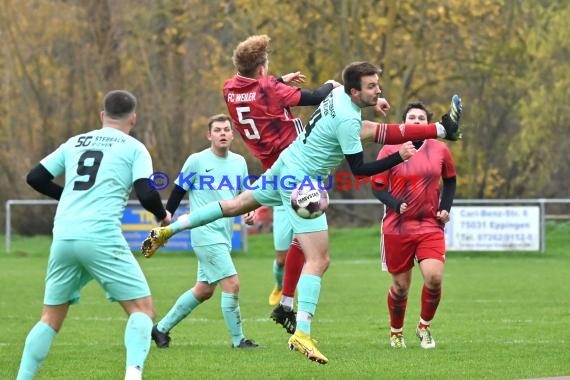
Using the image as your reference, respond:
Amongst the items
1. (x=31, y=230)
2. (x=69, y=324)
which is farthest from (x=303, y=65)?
(x=69, y=324)

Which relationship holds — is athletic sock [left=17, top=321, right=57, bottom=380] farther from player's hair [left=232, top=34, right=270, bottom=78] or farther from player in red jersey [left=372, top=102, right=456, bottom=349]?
player in red jersey [left=372, top=102, right=456, bottom=349]

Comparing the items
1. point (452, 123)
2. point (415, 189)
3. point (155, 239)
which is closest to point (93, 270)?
point (155, 239)

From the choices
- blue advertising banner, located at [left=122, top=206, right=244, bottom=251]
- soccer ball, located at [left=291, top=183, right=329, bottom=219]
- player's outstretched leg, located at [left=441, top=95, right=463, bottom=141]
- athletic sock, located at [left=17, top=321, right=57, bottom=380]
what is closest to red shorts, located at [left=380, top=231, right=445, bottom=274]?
player's outstretched leg, located at [left=441, top=95, right=463, bottom=141]

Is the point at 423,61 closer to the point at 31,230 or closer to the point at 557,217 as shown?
the point at 557,217

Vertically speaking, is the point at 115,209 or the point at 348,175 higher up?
the point at 115,209

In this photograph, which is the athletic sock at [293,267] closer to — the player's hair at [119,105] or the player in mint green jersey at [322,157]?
the player in mint green jersey at [322,157]

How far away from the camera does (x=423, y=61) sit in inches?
1217

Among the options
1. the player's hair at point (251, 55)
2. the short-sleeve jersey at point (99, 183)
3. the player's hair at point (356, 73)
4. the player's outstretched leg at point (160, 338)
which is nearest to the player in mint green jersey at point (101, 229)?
the short-sleeve jersey at point (99, 183)

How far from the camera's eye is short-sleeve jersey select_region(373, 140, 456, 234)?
10.3 metres

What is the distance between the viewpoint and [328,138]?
873cm

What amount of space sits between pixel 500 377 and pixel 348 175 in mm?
23081

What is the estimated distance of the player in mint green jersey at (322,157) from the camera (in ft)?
28.2

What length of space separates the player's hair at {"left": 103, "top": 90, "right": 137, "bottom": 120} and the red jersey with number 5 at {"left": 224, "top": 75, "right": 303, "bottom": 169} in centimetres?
287

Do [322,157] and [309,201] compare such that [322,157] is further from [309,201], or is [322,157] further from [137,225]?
[137,225]
